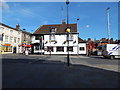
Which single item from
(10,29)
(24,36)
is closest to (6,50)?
(10,29)

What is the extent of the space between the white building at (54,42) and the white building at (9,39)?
808 centimetres

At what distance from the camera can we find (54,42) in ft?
94.2

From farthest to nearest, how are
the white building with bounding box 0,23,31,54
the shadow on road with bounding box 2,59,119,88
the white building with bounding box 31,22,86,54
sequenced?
1. the white building with bounding box 0,23,31,54
2. the white building with bounding box 31,22,86,54
3. the shadow on road with bounding box 2,59,119,88

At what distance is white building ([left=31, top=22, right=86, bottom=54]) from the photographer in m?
28.3

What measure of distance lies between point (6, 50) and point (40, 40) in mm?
11110

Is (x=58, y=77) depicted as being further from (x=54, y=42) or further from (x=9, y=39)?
(x=9, y=39)

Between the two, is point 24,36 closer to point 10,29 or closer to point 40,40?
point 10,29

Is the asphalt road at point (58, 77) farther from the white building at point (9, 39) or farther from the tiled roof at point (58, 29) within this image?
the white building at point (9, 39)

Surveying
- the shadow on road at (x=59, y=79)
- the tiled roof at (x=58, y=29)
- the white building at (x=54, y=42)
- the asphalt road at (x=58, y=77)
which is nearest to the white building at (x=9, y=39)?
the white building at (x=54, y=42)

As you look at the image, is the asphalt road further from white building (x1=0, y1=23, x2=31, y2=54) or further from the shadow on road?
white building (x1=0, y1=23, x2=31, y2=54)

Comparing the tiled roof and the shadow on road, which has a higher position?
the tiled roof

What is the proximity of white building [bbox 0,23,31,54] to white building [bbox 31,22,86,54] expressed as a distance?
808 centimetres

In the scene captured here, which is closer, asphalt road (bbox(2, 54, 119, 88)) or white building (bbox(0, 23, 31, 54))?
asphalt road (bbox(2, 54, 119, 88))

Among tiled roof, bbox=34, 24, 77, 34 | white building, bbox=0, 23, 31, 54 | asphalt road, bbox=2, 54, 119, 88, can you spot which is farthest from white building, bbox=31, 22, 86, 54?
asphalt road, bbox=2, 54, 119, 88
